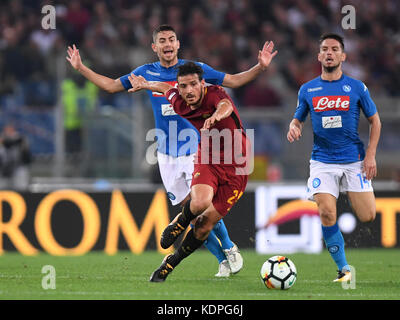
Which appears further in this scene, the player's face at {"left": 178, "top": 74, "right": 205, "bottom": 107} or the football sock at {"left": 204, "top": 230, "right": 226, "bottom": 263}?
the football sock at {"left": 204, "top": 230, "right": 226, "bottom": 263}

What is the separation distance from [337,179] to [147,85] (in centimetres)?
197

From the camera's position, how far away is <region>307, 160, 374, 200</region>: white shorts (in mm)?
7699

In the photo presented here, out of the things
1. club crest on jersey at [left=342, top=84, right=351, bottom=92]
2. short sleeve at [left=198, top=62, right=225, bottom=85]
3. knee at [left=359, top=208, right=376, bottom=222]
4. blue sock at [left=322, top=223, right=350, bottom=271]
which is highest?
short sleeve at [left=198, top=62, right=225, bottom=85]

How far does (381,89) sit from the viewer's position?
16.2 metres

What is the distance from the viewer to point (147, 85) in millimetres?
7746

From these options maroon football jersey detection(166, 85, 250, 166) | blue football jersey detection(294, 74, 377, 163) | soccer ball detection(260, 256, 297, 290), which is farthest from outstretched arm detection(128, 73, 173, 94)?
soccer ball detection(260, 256, 297, 290)

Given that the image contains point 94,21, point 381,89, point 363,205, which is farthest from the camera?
point 94,21

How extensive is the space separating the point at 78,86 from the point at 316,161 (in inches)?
291

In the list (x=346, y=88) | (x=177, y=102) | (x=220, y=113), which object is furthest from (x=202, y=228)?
(x=346, y=88)

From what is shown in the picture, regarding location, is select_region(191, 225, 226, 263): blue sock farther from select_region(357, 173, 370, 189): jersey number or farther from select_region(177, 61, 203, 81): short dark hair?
select_region(177, 61, 203, 81): short dark hair

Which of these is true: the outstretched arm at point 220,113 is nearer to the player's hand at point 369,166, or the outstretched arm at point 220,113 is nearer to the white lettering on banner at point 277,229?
the player's hand at point 369,166

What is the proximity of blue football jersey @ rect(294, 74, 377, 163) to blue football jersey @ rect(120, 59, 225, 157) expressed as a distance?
1163 millimetres
